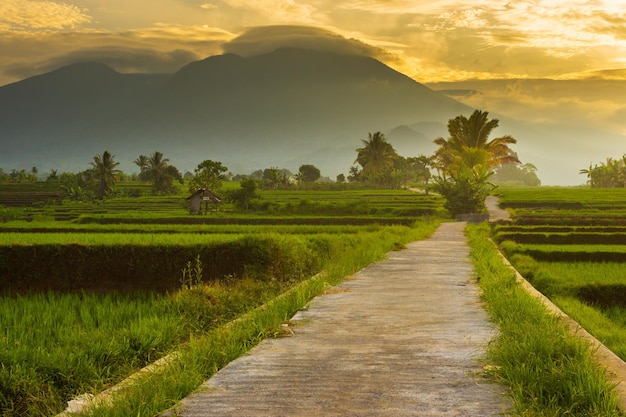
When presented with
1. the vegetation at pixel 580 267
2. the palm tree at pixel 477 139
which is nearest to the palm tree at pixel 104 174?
the palm tree at pixel 477 139

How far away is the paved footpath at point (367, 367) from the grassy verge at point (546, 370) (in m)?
0.18

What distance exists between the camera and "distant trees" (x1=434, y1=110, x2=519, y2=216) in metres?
55.2

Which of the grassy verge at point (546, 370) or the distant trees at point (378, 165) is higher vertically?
the distant trees at point (378, 165)

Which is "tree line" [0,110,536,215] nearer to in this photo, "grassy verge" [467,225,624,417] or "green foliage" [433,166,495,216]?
"green foliage" [433,166,495,216]

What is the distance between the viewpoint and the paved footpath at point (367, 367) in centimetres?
498

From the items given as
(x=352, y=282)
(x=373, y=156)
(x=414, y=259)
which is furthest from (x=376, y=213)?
(x=373, y=156)

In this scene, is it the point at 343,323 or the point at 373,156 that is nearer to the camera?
the point at 343,323

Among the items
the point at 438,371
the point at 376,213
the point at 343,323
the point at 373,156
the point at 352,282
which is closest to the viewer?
the point at 438,371

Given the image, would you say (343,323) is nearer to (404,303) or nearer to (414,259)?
(404,303)

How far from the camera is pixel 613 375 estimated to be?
5789 millimetres

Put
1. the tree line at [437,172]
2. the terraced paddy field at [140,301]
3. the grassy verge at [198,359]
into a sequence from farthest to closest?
the tree line at [437,172] → the terraced paddy field at [140,301] → the grassy verge at [198,359]

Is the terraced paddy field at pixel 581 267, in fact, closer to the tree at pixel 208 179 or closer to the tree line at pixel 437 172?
the tree line at pixel 437 172

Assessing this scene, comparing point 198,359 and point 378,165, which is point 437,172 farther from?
point 198,359

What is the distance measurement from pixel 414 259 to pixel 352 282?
19.0 feet
